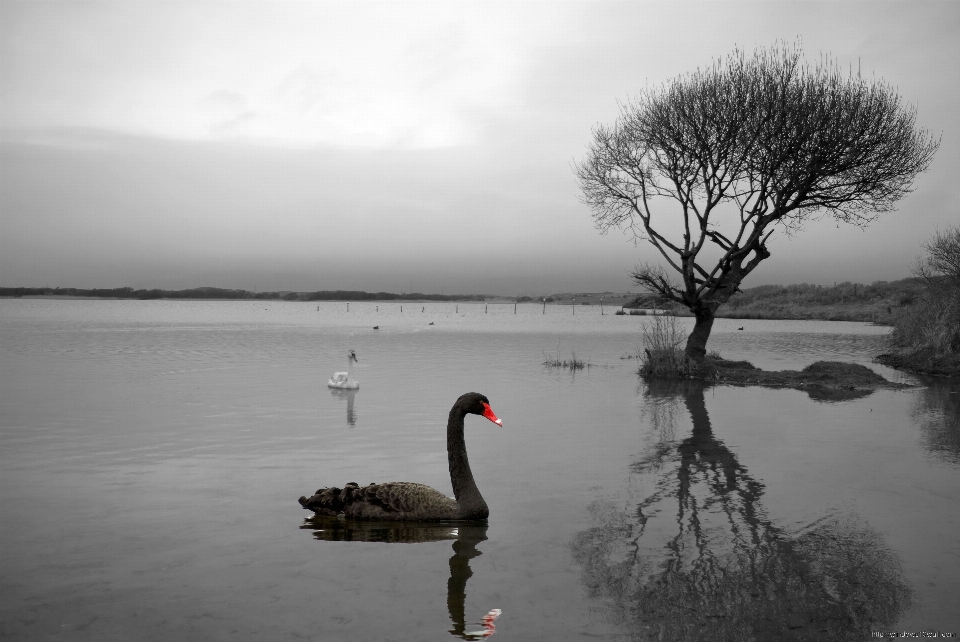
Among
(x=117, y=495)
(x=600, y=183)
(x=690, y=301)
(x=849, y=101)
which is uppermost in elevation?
(x=849, y=101)

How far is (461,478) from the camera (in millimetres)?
6883

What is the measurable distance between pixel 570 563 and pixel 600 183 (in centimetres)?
1858

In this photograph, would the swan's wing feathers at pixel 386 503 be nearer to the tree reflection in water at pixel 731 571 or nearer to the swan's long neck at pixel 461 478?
the swan's long neck at pixel 461 478

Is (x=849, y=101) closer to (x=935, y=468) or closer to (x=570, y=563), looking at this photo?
(x=935, y=468)

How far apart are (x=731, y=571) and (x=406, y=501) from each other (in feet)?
10.1

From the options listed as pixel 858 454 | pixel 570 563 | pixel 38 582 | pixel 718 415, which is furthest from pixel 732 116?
pixel 38 582

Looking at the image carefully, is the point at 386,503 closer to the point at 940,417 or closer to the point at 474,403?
the point at 474,403

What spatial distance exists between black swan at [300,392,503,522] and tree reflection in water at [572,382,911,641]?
122 centimetres

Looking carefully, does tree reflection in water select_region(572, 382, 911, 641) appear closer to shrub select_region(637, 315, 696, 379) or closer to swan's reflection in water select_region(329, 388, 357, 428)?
swan's reflection in water select_region(329, 388, 357, 428)

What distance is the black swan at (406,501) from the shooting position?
6.62m

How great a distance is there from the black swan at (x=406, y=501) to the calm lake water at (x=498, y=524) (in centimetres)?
15

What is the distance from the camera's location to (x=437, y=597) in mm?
5020

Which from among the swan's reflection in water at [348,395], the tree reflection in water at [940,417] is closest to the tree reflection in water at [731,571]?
the tree reflection in water at [940,417]

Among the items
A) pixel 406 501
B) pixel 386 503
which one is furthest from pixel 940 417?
pixel 386 503
